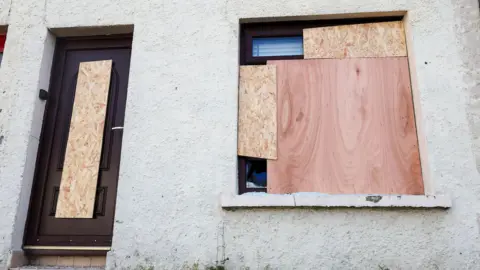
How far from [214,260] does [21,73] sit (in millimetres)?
2938

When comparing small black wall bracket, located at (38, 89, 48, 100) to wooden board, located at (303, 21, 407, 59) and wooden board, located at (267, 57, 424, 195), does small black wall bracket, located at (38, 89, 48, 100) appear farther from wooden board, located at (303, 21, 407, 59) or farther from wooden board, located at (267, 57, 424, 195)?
wooden board, located at (303, 21, 407, 59)

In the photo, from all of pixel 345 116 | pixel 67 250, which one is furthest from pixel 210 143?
pixel 67 250

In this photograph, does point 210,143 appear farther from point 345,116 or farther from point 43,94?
point 43,94

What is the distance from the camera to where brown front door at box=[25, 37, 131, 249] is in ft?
13.7

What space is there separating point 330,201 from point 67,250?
2656mm

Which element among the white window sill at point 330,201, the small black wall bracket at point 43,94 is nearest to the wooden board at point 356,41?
the white window sill at point 330,201

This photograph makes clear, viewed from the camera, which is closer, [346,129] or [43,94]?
[346,129]

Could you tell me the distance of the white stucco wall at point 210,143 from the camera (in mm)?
3643

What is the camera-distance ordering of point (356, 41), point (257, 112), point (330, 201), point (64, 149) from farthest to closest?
1. point (64, 149)
2. point (356, 41)
3. point (257, 112)
4. point (330, 201)

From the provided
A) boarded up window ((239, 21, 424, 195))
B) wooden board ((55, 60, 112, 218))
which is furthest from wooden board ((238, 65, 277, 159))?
wooden board ((55, 60, 112, 218))

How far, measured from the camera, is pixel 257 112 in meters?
4.20

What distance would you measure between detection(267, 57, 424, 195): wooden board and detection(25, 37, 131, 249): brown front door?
170cm

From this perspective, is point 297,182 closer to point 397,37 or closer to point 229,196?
point 229,196

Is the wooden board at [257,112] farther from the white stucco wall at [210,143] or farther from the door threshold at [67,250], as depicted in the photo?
the door threshold at [67,250]
